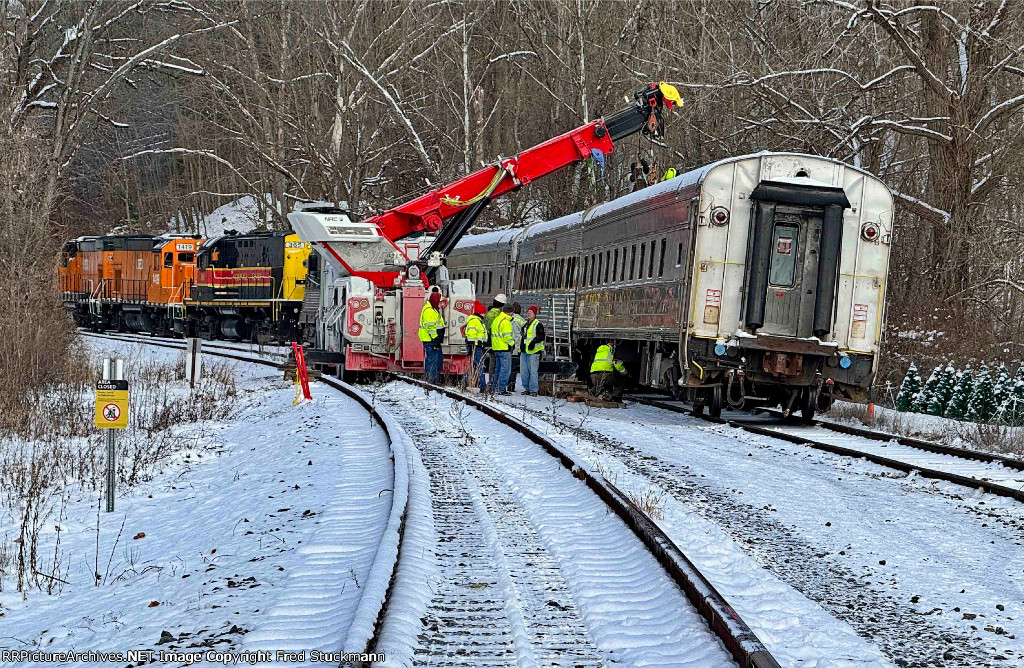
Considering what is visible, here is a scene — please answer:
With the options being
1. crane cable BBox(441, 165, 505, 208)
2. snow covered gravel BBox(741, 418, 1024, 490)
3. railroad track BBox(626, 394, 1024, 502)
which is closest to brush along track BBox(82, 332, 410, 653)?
railroad track BBox(626, 394, 1024, 502)

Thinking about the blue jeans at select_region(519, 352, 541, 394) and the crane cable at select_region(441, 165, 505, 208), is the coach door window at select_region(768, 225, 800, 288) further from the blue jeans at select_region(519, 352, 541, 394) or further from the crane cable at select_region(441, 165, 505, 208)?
the crane cable at select_region(441, 165, 505, 208)

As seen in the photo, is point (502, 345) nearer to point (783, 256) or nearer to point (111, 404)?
point (783, 256)

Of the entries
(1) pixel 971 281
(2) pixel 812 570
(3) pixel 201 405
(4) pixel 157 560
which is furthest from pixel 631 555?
(1) pixel 971 281

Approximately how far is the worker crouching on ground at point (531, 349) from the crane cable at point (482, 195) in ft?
7.71

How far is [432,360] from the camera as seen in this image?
20.5 m

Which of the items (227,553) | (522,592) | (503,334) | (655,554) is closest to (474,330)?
(503,334)

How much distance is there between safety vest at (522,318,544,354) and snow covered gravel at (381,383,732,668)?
9.34 metres

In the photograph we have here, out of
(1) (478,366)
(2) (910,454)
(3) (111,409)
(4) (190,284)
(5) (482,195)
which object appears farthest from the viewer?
A: (4) (190,284)

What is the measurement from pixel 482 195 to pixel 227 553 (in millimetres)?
13814

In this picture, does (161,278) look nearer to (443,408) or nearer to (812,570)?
(443,408)

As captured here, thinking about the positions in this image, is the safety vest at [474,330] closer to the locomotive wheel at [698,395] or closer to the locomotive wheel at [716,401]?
the locomotive wheel at [698,395]

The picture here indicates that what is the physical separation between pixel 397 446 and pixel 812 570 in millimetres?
5493

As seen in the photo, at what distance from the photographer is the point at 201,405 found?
1931 cm

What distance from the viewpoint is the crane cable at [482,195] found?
68.8 feet
